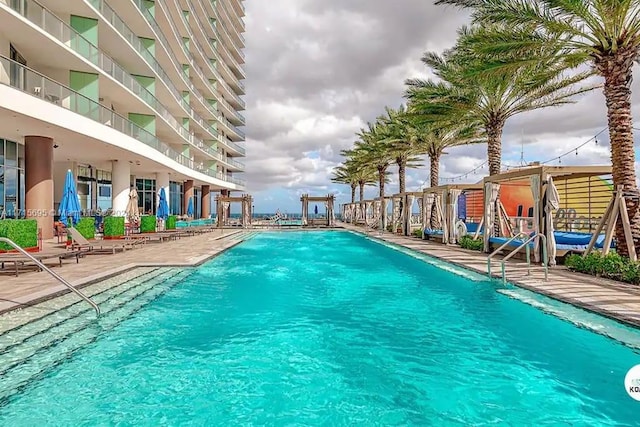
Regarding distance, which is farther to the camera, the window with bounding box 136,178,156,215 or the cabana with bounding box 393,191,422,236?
→ the window with bounding box 136,178,156,215

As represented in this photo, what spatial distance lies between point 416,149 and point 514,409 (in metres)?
24.1

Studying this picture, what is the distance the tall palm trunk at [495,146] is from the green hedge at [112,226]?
53.9ft

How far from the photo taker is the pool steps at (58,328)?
4504mm

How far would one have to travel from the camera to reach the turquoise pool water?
12.6 feet

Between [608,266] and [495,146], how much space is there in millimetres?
8469

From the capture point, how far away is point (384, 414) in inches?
153

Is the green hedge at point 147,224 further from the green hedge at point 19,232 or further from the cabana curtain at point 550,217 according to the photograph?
the cabana curtain at point 550,217

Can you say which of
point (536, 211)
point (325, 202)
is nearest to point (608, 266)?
point (536, 211)

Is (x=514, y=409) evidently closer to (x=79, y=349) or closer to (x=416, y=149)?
(x=79, y=349)

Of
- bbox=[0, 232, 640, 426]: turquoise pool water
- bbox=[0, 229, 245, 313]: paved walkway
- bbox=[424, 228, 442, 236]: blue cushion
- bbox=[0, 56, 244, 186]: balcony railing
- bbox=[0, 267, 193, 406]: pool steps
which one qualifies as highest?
bbox=[0, 56, 244, 186]: balcony railing

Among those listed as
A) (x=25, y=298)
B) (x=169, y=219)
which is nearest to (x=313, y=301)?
(x=25, y=298)

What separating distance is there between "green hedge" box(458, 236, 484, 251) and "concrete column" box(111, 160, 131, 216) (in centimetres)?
1859

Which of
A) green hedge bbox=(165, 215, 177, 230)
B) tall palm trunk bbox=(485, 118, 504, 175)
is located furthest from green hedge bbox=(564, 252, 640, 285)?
green hedge bbox=(165, 215, 177, 230)

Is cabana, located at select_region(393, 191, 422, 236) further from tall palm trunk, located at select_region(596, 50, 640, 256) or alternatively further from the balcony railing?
the balcony railing
